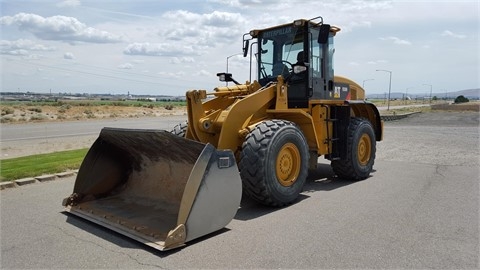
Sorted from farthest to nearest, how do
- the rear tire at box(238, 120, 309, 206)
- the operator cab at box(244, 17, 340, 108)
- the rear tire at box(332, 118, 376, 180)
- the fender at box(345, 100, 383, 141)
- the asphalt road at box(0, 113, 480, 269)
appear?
the fender at box(345, 100, 383, 141) < the rear tire at box(332, 118, 376, 180) < the operator cab at box(244, 17, 340, 108) < the rear tire at box(238, 120, 309, 206) < the asphalt road at box(0, 113, 480, 269)

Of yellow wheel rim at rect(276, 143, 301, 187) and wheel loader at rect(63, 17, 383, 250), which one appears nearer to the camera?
wheel loader at rect(63, 17, 383, 250)

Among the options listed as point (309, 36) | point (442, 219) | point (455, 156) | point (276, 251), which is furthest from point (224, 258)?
point (455, 156)

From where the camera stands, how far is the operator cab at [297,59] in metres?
7.94

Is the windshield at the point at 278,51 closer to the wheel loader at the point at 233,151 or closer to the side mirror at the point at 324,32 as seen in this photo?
the wheel loader at the point at 233,151

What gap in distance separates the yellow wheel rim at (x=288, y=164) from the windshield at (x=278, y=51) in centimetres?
191

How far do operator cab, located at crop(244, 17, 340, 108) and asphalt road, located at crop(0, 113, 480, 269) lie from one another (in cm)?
193

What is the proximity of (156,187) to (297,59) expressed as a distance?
3654mm

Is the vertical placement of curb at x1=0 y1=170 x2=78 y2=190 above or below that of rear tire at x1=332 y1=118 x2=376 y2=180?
below

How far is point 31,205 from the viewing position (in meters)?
6.58

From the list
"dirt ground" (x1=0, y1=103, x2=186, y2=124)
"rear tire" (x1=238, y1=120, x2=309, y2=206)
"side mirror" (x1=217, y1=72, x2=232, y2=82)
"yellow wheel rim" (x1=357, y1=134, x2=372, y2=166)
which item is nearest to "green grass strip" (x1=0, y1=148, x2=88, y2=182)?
"side mirror" (x1=217, y1=72, x2=232, y2=82)

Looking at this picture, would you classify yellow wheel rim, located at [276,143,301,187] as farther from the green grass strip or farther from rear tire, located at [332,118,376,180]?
the green grass strip

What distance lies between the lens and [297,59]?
8.03m

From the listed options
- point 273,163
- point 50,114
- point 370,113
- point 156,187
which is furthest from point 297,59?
point 50,114

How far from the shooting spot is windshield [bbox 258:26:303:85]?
809 centimetres
